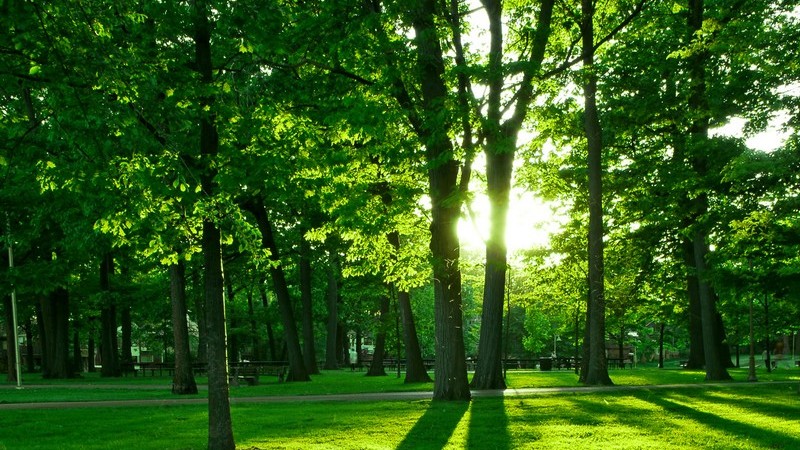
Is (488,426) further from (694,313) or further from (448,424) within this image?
(694,313)

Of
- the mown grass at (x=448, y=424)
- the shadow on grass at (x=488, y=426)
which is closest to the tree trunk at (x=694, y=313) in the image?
the mown grass at (x=448, y=424)

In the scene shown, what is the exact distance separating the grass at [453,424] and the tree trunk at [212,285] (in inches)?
34.4

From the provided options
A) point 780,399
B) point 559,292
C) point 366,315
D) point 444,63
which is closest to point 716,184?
point 780,399

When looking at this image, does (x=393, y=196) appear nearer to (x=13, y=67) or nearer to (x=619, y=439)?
(x=619, y=439)

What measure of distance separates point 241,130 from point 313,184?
324 cm

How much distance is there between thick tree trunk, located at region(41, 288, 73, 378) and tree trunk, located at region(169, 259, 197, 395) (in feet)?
52.1

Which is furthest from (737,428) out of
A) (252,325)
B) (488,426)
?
(252,325)

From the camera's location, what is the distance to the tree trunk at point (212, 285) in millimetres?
10180

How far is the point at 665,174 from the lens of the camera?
22188 mm

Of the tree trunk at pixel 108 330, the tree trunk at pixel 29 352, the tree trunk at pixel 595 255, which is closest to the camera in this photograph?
the tree trunk at pixel 595 255

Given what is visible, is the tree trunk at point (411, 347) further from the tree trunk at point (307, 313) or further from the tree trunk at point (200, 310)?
the tree trunk at point (307, 313)

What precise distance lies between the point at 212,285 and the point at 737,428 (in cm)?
879

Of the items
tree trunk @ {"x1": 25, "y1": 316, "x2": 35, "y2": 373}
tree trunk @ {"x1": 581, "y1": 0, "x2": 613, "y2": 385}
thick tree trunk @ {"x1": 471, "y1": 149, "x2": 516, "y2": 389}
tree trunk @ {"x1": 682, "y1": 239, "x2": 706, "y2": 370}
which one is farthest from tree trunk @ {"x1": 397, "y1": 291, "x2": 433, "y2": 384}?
tree trunk @ {"x1": 25, "y1": 316, "x2": 35, "y2": 373}

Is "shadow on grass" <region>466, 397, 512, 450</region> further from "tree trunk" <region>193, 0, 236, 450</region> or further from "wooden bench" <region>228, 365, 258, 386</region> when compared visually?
"wooden bench" <region>228, 365, 258, 386</region>
